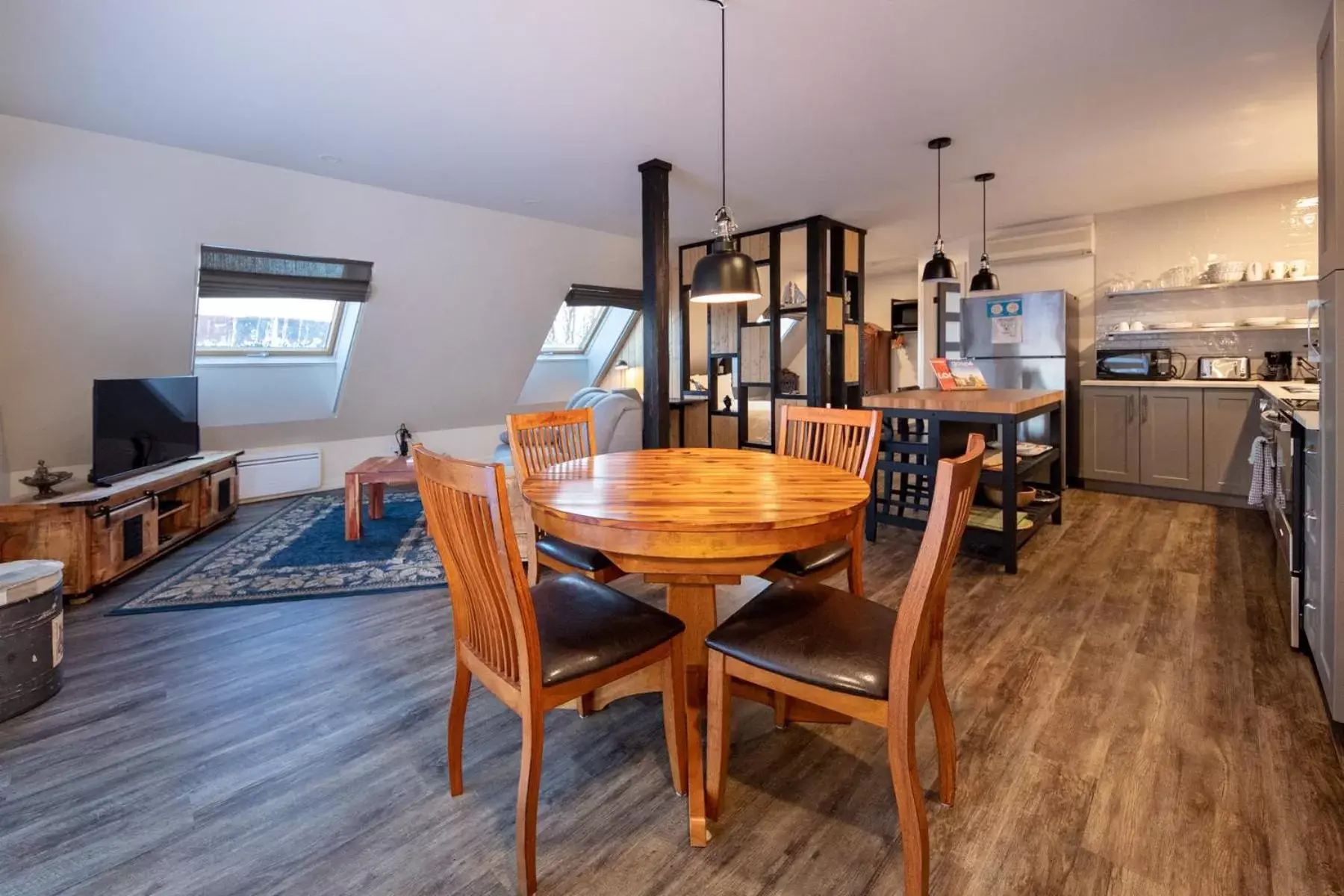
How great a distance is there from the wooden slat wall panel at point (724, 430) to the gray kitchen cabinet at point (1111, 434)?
307cm

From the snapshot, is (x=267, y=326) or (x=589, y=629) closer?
(x=589, y=629)

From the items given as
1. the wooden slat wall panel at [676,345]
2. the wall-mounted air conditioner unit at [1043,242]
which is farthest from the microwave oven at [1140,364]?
the wooden slat wall panel at [676,345]

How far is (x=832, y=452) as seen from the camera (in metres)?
2.59

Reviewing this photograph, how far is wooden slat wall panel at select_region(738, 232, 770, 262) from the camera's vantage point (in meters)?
5.76

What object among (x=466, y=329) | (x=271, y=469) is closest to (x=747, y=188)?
(x=466, y=329)

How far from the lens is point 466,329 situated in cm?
573

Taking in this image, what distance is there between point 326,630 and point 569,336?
5.13 metres

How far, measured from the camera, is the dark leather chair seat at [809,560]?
2066mm

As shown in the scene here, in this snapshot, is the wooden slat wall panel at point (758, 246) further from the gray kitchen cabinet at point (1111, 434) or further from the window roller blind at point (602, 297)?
the gray kitchen cabinet at point (1111, 434)

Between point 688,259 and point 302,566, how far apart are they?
4365mm

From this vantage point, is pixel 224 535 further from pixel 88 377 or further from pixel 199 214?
pixel 199 214

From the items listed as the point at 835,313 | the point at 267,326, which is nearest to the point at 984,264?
the point at 835,313

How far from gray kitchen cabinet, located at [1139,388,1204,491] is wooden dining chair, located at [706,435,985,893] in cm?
465

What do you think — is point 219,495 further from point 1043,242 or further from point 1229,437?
point 1229,437
